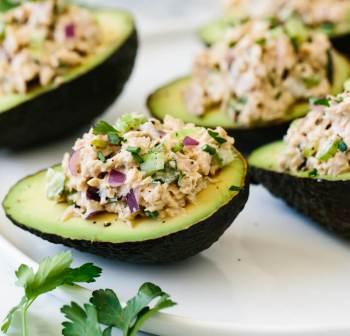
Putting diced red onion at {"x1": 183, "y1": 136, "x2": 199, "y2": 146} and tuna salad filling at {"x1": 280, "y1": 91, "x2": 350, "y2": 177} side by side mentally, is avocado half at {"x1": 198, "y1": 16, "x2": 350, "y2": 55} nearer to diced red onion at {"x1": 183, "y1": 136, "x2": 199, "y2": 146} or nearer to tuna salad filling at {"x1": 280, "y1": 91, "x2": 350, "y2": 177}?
tuna salad filling at {"x1": 280, "y1": 91, "x2": 350, "y2": 177}

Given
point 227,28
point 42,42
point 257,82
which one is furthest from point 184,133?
point 227,28

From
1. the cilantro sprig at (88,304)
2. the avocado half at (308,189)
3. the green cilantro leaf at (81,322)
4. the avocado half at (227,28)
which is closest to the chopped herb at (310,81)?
the avocado half at (308,189)

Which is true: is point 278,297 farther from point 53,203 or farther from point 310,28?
point 310,28

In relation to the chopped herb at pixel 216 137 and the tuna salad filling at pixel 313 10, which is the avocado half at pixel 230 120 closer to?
the tuna salad filling at pixel 313 10

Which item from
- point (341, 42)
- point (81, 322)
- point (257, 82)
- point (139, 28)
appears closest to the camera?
point (81, 322)

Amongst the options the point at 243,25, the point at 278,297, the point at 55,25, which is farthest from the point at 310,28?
the point at 278,297

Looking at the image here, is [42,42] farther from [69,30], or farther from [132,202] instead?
[132,202]
